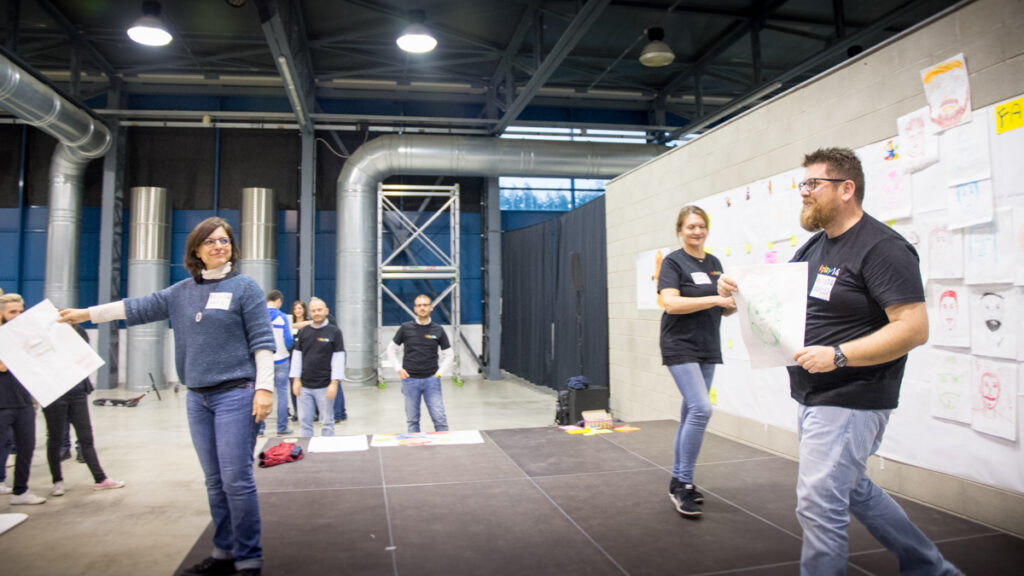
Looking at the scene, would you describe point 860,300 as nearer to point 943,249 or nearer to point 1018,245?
point 1018,245

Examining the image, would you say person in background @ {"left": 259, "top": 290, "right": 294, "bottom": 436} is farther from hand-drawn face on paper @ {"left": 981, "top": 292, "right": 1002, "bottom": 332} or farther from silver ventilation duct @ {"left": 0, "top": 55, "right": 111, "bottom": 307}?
hand-drawn face on paper @ {"left": 981, "top": 292, "right": 1002, "bottom": 332}

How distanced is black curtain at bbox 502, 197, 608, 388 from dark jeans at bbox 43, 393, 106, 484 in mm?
4756

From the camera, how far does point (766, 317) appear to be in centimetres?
188

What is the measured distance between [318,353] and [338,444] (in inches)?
38.5

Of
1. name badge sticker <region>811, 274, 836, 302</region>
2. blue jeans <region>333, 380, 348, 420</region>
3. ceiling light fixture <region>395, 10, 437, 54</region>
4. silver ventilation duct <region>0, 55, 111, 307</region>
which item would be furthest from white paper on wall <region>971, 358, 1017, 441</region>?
silver ventilation duct <region>0, 55, 111, 307</region>

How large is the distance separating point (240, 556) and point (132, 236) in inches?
367

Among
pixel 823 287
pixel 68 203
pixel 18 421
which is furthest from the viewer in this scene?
pixel 68 203

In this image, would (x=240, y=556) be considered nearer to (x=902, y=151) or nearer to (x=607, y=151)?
(x=902, y=151)

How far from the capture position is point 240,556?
2.25 metres

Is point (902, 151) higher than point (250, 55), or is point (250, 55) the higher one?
point (250, 55)

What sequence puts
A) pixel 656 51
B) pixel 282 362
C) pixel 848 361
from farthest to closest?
pixel 656 51
pixel 282 362
pixel 848 361

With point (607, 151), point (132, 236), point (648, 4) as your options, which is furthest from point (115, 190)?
point (648, 4)

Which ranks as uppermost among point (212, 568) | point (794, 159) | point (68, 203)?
point (68, 203)

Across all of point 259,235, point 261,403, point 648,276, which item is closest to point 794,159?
point 648,276
